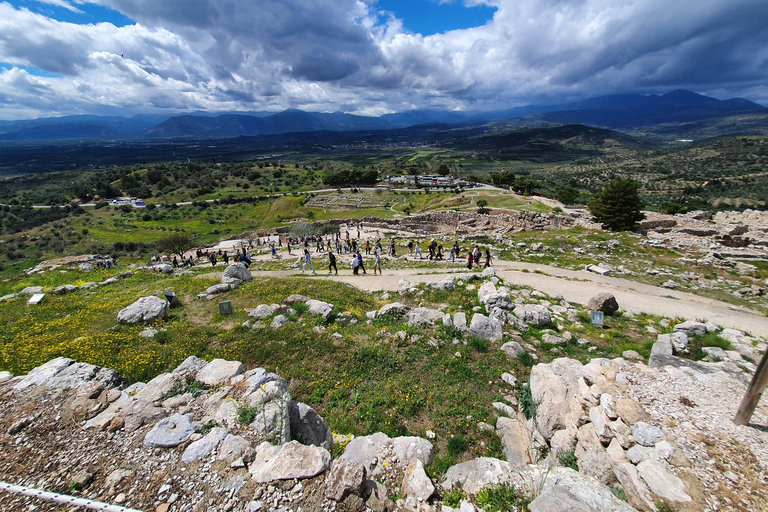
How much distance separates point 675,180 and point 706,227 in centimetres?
7548

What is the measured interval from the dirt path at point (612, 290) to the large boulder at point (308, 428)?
998 centimetres

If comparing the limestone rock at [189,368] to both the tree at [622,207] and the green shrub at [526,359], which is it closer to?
the green shrub at [526,359]

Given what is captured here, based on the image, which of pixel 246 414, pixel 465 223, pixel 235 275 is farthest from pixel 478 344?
pixel 465 223

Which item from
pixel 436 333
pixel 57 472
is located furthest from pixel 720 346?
pixel 57 472

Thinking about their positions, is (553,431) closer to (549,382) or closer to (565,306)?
(549,382)

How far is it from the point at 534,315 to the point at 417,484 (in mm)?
8068

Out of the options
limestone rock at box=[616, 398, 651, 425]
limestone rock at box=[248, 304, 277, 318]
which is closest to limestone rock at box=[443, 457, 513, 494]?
limestone rock at box=[616, 398, 651, 425]

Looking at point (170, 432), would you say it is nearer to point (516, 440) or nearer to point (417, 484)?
point (417, 484)

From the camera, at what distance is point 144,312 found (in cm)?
1152

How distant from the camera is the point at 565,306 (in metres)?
12.7

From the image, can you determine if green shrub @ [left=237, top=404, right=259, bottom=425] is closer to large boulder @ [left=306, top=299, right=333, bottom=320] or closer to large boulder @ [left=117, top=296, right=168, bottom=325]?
large boulder @ [left=306, top=299, right=333, bottom=320]

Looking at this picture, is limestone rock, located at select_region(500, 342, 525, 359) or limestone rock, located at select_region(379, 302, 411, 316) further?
limestone rock, located at select_region(379, 302, 411, 316)

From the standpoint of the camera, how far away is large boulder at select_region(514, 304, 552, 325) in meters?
11.0

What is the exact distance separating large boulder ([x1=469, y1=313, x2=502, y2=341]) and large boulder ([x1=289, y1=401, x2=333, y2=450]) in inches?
226
